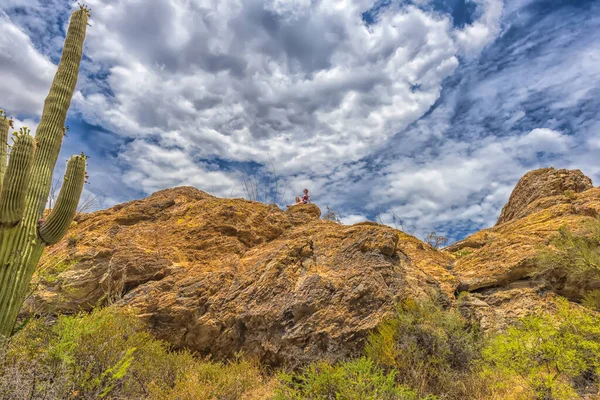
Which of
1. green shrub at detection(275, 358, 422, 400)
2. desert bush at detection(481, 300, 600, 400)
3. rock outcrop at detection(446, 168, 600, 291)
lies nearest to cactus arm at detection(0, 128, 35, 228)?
green shrub at detection(275, 358, 422, 400)

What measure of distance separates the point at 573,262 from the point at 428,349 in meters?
4.19

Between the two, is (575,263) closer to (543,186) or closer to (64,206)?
(543,186)

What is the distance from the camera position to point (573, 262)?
7.65 metres

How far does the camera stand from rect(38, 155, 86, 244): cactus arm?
5.93m

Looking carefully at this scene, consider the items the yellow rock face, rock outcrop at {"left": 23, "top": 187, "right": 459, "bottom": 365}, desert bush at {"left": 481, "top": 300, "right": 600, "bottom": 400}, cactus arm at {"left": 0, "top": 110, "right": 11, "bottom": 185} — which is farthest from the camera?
the yellow rock face

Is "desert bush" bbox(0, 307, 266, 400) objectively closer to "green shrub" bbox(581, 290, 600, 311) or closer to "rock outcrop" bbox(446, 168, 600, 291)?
"rock outcrop" bbox(446, 168, 600, 291)

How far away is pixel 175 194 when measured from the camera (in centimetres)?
1202

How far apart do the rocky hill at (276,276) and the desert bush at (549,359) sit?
1.54m

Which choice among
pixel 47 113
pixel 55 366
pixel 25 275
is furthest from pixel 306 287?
pixel 47 113

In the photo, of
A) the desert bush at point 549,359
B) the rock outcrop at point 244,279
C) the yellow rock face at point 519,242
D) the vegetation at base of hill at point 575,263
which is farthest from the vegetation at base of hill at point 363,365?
the yellow rock face at point 519,242

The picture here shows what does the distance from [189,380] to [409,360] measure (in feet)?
13.1

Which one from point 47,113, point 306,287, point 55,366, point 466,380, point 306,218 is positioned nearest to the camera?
point 55,366

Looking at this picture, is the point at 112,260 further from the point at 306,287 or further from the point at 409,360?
the point at 409,360

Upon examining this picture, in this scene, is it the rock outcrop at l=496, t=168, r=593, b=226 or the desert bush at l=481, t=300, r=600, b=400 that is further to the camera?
the rock outcrop at l=496, t=168, r=593, b=226
